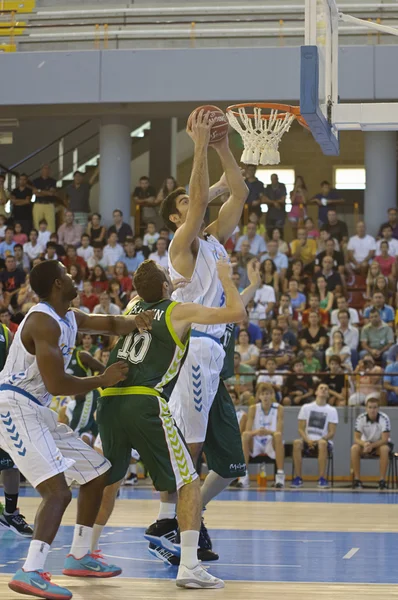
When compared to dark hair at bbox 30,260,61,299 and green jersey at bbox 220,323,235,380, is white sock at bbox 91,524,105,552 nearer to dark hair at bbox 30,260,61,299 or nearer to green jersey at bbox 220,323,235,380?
green jersey at bbox 220,323,235,380

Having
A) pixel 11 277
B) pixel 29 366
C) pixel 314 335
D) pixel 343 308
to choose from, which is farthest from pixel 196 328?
pixel 11 277

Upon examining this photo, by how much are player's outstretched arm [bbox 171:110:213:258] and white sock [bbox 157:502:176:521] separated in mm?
1759

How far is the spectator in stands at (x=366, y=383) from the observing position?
14977mm

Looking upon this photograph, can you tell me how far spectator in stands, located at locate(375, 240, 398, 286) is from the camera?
57.5 feet

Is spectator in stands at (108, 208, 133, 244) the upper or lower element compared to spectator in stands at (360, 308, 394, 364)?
upper

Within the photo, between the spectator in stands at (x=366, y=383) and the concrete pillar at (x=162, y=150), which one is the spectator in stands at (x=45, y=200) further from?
the spectator in stands at (x=366, y=383)

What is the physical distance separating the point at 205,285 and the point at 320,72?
7.71ft

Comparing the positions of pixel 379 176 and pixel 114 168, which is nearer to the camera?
pixel 379 176

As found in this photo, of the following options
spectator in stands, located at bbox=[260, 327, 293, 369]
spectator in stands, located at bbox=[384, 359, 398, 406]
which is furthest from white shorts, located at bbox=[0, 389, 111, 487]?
spectator in stands, located at bbox=[260, 327, 293, 369]

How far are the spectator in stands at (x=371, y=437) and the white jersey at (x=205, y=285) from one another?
7.84 metres

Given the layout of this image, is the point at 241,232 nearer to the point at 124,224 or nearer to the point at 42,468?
the point at 124,224

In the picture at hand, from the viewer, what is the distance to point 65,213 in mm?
20203

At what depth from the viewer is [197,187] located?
650cm

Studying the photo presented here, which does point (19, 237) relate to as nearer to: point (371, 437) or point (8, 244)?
point (8, 244)
